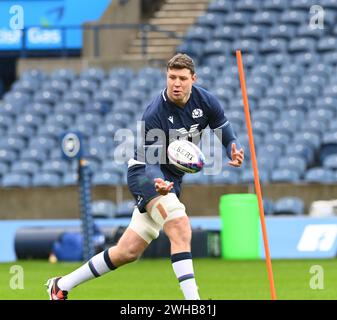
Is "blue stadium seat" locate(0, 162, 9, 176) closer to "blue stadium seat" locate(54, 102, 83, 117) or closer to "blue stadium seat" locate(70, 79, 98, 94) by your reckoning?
"blue stadium seat" locate(54, 102, 83, 117)

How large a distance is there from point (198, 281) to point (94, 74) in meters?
12.9

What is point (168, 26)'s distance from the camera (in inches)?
1155

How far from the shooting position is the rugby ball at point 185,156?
9664mm

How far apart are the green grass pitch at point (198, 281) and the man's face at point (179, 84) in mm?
2536

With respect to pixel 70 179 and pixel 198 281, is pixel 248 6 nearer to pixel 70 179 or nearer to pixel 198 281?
pixel 70 179

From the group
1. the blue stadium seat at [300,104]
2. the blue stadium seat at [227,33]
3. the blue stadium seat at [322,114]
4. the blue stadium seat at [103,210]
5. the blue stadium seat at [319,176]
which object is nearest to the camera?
the blue stadium seat at [103,210]

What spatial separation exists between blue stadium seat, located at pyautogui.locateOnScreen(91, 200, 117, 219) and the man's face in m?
11.4

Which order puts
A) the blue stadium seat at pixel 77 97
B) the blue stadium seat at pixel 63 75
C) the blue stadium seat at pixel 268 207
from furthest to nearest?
the blue stadium seat at pixel 63 75 < the blue stadium seat at pixel 77 97 < the blue stadium seat at pixel 268 207

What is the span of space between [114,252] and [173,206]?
689mm

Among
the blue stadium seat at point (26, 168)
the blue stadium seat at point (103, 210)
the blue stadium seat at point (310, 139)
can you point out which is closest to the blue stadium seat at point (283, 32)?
the blue stadium seat at point (310, 139)

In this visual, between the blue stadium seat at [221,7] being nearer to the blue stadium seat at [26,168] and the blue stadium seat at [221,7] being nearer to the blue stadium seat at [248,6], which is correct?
the blue stadium seat at [248,6]

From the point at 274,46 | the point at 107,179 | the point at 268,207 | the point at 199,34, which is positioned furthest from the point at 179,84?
the point at 199,34

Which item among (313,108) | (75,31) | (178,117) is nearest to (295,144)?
(313,108)

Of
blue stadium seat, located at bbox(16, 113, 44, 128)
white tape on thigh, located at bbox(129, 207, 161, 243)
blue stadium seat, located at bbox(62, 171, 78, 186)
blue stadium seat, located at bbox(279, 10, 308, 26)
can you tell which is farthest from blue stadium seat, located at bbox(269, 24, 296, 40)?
white tape on thigh, located at bbox(129, 207, 161, 243)
